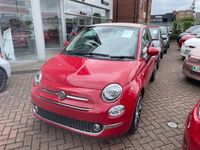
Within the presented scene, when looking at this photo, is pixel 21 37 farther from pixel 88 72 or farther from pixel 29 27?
pixel 88 72

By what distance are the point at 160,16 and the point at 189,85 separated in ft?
84.3

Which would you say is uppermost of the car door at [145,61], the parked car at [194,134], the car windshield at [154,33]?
the car windshield at [154,33]

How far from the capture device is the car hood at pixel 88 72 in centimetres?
235

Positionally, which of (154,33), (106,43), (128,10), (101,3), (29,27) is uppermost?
(128,10)

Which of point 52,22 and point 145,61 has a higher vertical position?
point 52,22

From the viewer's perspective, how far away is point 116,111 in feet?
7.27

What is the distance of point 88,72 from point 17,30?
5.70m

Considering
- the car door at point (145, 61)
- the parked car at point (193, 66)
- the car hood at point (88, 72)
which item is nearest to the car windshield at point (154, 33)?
the parked car at point (193, 66)

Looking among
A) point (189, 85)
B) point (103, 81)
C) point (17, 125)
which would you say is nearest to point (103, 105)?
point (103, 81)

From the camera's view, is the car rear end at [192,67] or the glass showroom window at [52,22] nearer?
the car rear end at [192,67]

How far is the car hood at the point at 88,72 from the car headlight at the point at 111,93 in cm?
7

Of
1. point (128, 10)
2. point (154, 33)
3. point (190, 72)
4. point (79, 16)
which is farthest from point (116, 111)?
point (128, 10)

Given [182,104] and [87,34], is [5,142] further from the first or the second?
[182,104]

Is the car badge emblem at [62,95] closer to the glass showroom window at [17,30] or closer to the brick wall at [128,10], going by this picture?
the glass showroom window at [17,30]
